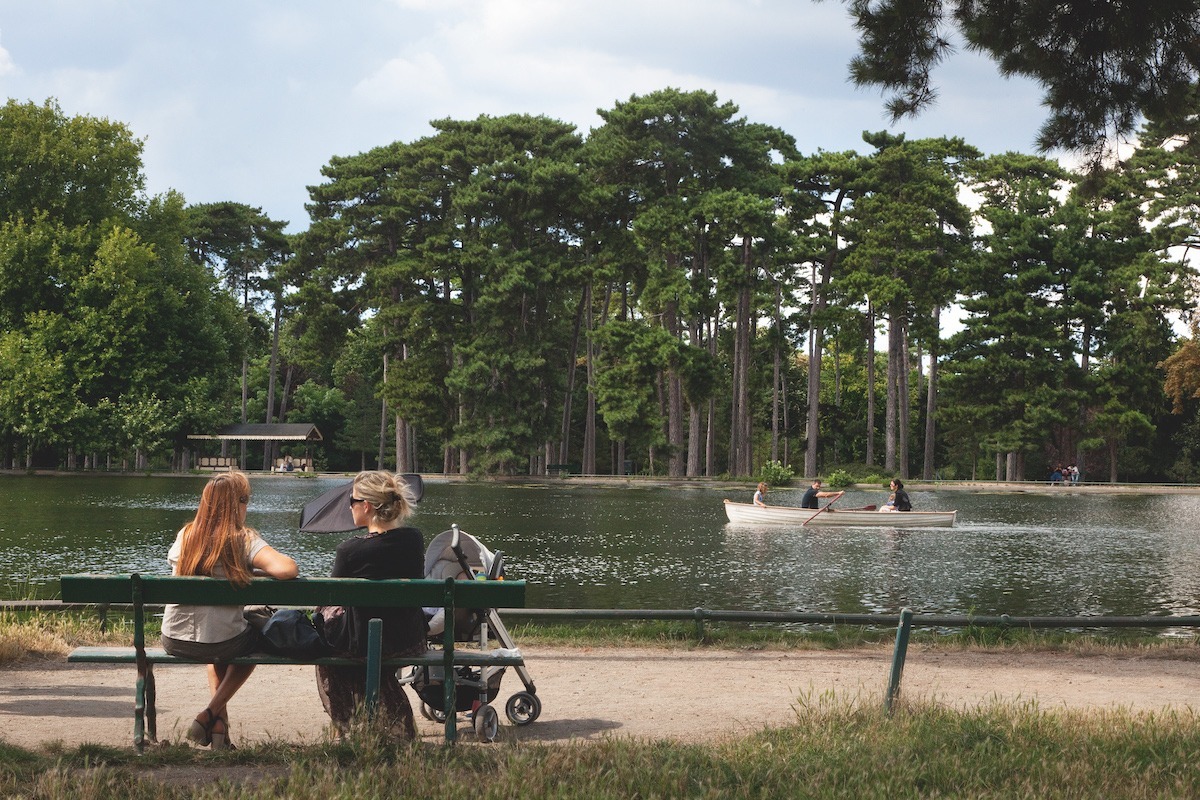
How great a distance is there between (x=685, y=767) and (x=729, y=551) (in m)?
19.5

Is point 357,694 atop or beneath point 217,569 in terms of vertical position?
beneath

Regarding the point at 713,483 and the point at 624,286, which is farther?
the point at 624,286

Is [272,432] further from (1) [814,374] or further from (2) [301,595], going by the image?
(2) [301,595]

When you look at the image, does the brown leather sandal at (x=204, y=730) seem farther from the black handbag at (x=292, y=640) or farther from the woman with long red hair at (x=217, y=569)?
the black handbag at (x=292, y=640)

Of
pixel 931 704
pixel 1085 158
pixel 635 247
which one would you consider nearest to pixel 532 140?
pixel 635 247

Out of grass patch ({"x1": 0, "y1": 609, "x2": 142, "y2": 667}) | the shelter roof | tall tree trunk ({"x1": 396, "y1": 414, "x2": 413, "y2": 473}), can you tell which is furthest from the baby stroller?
the shelter roof

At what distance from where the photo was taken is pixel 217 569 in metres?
6.12

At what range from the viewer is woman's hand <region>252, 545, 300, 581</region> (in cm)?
605

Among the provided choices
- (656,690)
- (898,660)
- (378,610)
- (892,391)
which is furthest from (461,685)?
(892,391)

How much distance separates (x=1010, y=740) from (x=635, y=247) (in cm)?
5673

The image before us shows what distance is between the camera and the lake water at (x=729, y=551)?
17062mm

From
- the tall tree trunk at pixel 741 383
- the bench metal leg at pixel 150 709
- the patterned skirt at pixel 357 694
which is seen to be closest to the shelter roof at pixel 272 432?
the tall tree trunk at pixel 741 383

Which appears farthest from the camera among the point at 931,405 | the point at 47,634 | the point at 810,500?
the point at 931,405

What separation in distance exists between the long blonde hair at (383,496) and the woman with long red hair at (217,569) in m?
0.51
